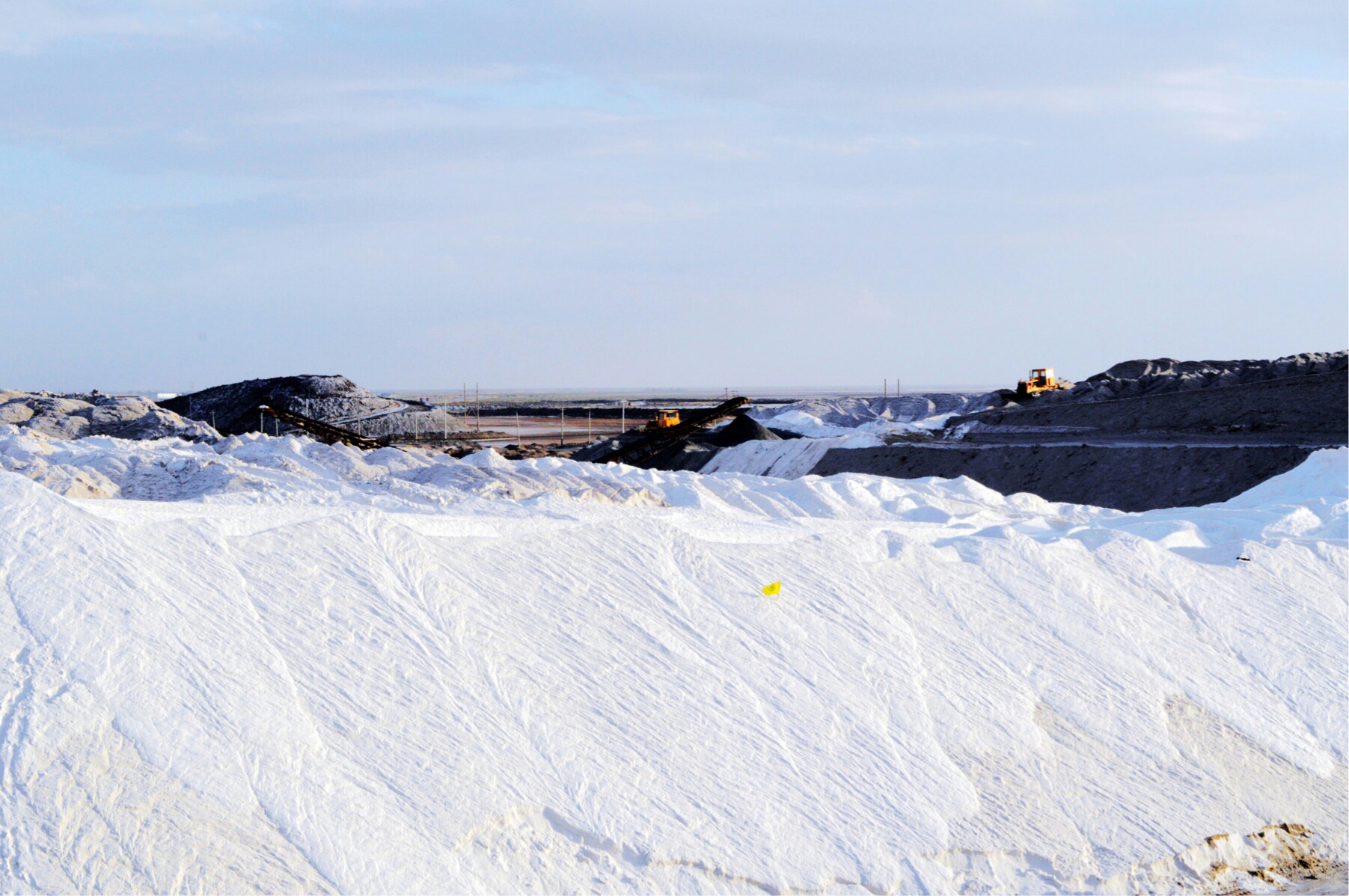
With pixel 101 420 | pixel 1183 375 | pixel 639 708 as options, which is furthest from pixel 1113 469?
pixel 101 420

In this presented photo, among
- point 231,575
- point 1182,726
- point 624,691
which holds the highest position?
point 231,575

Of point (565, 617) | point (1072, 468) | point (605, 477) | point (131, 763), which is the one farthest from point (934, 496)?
point (131, 763)

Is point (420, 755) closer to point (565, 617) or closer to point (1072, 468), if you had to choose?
point (565, 617)

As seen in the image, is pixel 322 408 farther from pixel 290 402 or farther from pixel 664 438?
pixel 664 438

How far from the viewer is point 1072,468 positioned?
76.3ft

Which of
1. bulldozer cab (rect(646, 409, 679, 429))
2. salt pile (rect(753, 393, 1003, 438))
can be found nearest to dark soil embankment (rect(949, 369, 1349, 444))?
salt pile (rect(753, 393, 1003, 438))

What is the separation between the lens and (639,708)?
6035 millimetres

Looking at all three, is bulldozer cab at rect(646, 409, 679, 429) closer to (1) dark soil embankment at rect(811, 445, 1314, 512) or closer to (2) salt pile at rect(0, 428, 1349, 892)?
(1) dark soil embankment at rect(811, 445, 1314, 512)

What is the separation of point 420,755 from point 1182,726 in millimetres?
4846

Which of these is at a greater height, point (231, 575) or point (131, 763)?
point (231, 575)

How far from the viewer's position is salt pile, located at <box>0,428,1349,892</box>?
498 centimetres

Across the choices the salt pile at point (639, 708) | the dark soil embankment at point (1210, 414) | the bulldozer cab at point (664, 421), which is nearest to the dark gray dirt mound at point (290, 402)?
the bulldozer cab at point (664, 421)

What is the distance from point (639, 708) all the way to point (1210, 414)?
24793mm

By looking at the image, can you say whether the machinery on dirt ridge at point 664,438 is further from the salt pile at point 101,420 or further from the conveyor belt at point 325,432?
the salt pile at point 101,420
